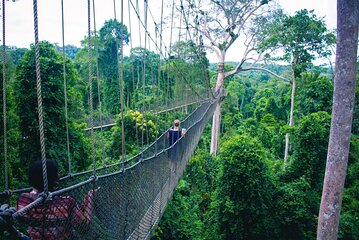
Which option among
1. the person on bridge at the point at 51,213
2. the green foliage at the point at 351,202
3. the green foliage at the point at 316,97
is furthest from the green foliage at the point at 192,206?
the person on bridge at the point at 51,213

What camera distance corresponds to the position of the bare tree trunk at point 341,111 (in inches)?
108

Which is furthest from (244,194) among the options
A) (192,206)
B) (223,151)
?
(192,206)

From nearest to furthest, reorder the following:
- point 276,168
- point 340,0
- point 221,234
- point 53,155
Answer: point 340,0, point 53,155, point 221,234, point 276,168

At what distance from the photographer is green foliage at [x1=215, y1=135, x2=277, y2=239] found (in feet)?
20.4

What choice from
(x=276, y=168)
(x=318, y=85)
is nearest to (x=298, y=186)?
(x=276, y=168)

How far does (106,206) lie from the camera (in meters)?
1.45

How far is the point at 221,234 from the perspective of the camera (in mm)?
6312

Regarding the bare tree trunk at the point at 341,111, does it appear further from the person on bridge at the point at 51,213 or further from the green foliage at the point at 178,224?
the green foliage at the point at 178,224

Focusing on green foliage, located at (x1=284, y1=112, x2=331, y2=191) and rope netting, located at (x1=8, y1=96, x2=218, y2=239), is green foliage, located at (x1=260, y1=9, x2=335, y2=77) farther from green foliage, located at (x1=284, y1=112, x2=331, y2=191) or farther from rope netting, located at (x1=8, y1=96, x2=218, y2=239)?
rope netting, located at (x1=8, y1=96, x2=218, y2=239)

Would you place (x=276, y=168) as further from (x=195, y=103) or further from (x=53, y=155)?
(x=53, y=155)

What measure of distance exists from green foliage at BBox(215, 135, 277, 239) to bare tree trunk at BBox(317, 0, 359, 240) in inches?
132

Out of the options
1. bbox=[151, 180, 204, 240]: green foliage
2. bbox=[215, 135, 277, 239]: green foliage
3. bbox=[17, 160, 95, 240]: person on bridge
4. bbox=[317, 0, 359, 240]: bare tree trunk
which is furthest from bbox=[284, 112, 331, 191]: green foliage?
bbox=[17, 160, 95, 240]: person on bridge

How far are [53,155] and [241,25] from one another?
6.82 meters

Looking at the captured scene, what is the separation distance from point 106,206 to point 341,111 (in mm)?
2272
